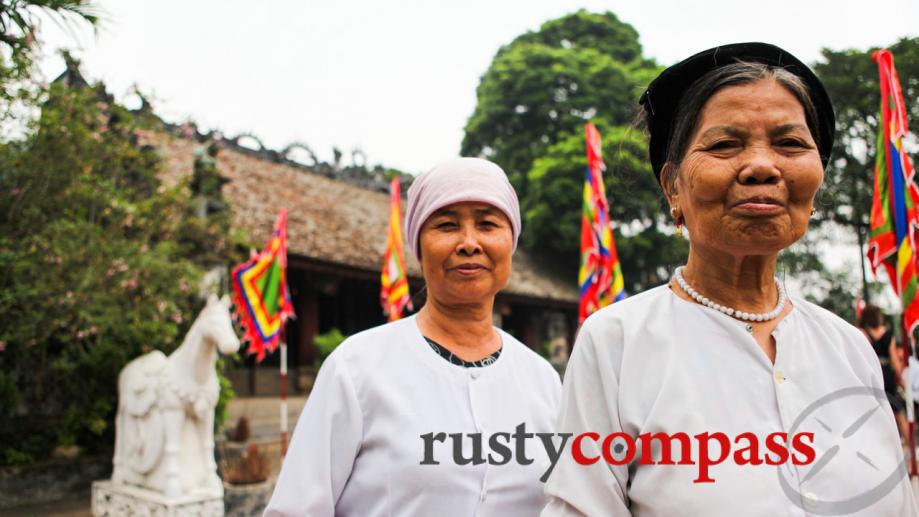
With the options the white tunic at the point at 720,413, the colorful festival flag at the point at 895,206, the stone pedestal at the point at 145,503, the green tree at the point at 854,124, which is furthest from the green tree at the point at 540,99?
the white tunic at the point at 720,413

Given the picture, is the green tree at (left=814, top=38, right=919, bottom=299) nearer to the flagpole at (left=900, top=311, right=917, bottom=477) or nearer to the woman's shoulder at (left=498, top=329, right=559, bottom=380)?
the flagpole at (left=900, top=311, right=917, bottom=477)

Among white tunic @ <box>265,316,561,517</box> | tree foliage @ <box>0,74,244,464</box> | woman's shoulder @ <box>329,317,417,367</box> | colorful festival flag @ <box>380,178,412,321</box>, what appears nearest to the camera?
white tunic @ <box>265,316,561,517</box>

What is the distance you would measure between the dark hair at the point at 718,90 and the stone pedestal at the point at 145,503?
5.39 meters

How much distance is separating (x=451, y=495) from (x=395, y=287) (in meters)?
6.62

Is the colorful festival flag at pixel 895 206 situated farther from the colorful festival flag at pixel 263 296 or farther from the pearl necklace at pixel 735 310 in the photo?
the colorful festival flag at pixel 263 296

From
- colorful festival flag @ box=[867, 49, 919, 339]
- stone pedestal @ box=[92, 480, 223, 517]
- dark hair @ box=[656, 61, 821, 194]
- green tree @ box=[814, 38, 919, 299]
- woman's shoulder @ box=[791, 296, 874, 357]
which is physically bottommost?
stone pedestal @ box=[92, 480, 223, 517]

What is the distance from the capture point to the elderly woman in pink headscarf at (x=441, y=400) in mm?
1583

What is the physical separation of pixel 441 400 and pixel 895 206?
4458mm

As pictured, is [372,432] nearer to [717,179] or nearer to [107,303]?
[717,179]

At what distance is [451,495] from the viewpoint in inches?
61.6

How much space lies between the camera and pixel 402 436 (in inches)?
63.4

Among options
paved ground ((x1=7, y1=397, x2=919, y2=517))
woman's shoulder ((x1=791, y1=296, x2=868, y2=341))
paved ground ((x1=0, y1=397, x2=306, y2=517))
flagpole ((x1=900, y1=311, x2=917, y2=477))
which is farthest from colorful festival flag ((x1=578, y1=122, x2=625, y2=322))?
woman's shoulder ((x1=791, y1=296, x2=868, y2=341))

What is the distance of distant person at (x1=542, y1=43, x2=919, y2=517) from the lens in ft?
3.50

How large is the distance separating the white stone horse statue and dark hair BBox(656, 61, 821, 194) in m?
4.91
